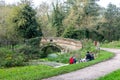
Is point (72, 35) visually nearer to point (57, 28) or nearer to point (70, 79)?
point (57, 28)

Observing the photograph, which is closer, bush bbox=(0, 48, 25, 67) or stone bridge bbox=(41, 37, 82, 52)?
bush bbox=(0, 48, 25, 67)

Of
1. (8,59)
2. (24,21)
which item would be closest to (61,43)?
(24,21)

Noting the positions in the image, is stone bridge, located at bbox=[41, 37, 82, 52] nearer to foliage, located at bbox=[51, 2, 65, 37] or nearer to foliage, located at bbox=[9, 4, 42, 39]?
foliage, located at bbox=[9, 4, 42, 39]

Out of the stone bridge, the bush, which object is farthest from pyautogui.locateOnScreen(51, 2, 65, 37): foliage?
the bush

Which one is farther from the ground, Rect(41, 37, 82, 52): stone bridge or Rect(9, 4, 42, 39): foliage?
Rect(9, 4, 42, 39): foliage

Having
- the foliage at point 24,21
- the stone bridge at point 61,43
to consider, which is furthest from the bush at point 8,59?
the foliage at point 24,21

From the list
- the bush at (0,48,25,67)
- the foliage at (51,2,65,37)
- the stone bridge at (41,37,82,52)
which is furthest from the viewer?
the foliage at (51,2,65,37)

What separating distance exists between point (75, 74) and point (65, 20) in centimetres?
3576

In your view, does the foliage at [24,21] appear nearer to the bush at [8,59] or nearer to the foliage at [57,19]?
the bush at [8,59]

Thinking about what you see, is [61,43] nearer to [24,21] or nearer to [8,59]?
[24,21]

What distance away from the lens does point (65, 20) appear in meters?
48.3

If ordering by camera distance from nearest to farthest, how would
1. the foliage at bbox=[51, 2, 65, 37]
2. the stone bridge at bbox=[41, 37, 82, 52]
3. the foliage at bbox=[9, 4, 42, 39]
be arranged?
1. the stone bridge at bbox=[41, 37, 82, 52]
2. the foliage at bbox=[9, 4, 42, 39]
3. the foliage at bbox=[51, 2, 65, 37]

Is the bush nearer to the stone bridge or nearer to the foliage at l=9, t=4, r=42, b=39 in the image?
the stone bridge

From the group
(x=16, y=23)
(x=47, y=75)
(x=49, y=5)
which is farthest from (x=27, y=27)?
(x=47, y=75)
